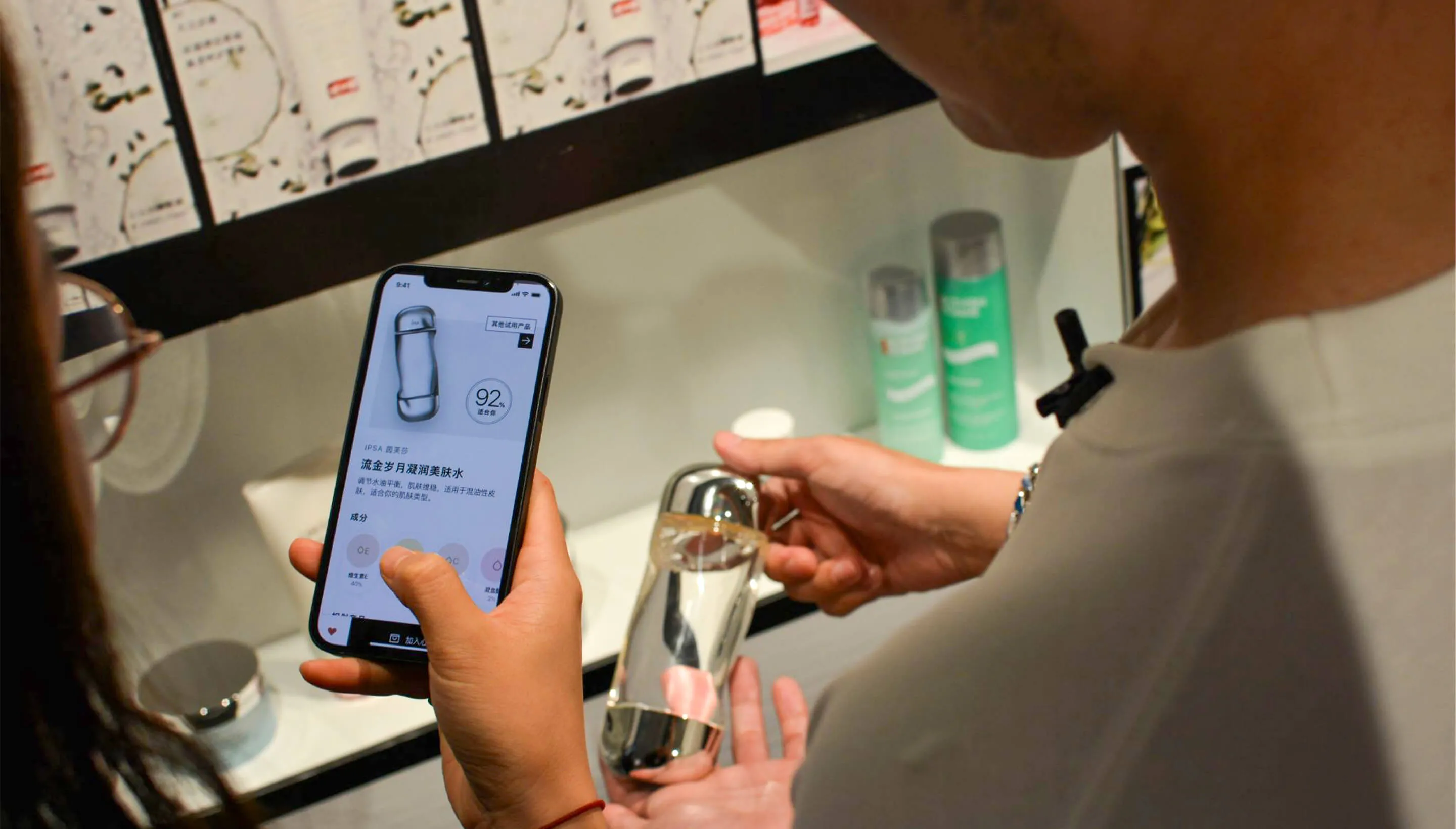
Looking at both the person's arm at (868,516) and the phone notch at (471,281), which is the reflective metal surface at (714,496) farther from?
the phone notch at (471,281)

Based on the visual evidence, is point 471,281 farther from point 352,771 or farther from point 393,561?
point 352,771

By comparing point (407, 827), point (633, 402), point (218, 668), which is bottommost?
point (407, 827)

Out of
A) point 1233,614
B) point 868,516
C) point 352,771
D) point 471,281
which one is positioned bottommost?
point 352,771

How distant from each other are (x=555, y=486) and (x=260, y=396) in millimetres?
236

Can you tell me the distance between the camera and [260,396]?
84 cm

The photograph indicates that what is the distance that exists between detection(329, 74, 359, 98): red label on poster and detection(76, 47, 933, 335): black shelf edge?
50 mm

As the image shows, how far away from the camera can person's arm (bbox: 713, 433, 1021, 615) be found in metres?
0.78

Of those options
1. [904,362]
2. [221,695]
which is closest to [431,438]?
[221,695]

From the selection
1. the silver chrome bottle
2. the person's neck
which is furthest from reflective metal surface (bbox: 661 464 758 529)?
the person's neck

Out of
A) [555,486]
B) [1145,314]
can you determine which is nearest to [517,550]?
[1145,314]

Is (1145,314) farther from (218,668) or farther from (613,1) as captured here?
(218,668)

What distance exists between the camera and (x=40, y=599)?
0.32m

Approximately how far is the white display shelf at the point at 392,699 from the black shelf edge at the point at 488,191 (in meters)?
0.29

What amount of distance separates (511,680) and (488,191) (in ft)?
1.11
